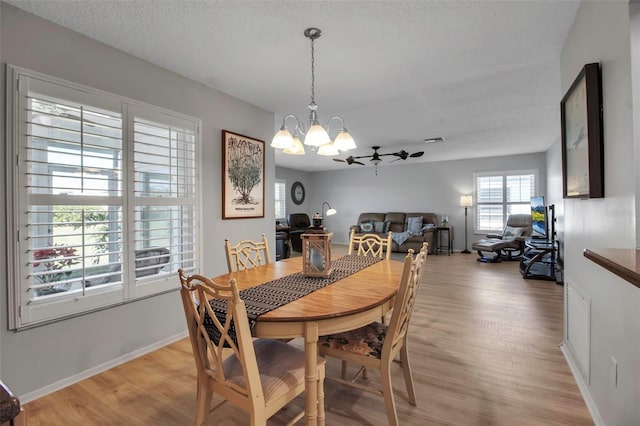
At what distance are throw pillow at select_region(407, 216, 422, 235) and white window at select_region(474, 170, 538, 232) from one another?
57.5 inches

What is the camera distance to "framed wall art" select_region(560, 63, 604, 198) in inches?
62.7

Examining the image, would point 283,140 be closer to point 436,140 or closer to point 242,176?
point 242,176

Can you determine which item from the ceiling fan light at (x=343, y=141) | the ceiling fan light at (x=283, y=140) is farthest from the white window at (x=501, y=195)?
the ceiling fan light at (x=283, y=140)

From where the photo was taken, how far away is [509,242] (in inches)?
252

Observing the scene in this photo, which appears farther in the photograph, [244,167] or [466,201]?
[466,201]

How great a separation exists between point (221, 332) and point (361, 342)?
2.61ft

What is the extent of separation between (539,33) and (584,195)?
1.23 metres

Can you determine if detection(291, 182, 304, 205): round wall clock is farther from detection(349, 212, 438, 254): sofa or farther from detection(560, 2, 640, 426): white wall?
detection(560, 2, 640, 426): white wall

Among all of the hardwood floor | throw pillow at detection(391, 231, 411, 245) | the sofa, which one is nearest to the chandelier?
the hardwood floor

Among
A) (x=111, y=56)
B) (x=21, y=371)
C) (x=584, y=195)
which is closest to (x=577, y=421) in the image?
(x=584, y=195)

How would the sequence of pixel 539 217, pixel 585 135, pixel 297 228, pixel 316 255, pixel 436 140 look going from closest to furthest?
pixel 585 135 → pixel 316 255 → pixel 539 217 → pixel 436 140 → pixel 297 228

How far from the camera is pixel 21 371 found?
1900 mm

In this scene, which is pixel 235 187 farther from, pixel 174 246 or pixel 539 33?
pixel 539 33

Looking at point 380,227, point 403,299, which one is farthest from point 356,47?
point 380,227
